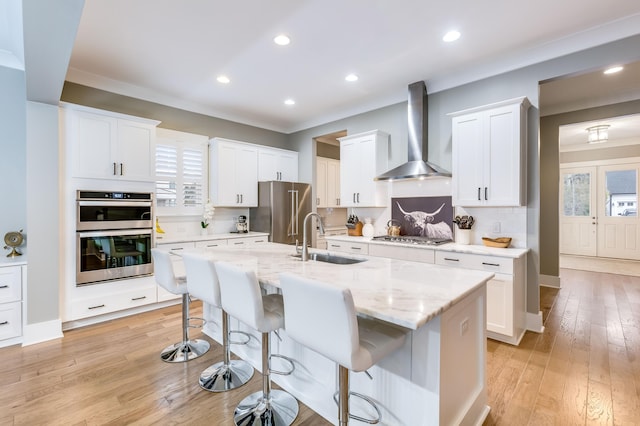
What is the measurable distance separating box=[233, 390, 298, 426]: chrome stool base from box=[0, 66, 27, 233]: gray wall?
3202 millimetres

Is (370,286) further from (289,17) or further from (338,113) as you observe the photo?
(338,113)

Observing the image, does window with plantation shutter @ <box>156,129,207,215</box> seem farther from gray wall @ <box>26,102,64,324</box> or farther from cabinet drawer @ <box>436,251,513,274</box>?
cabinet drawer @ <box>436,251,513,274</box>

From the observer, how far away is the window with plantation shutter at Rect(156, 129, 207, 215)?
14.1 feet

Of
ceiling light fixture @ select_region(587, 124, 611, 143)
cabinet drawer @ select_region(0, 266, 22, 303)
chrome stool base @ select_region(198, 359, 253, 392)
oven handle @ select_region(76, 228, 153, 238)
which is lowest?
chrome stool base @ select_region(198, 359, 253, 392)

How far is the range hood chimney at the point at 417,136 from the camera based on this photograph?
3.84m

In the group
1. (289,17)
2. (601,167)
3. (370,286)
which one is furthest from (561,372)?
(601,167)

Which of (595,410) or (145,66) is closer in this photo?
(595,410)

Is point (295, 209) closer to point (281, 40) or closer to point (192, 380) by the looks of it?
point (281, 40)

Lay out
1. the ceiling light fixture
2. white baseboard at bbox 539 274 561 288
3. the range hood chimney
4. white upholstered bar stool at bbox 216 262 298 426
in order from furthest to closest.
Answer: the ceiling light fixture, white baseboard at bbox 539 274 561 288, the range hood chimney, white upholstered bar stool at bbox 216 262 298 426

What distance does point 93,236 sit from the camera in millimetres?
3328

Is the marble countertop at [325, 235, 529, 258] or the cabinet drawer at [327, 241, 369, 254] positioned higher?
the marble countertop at [325, 235, 529, 258]

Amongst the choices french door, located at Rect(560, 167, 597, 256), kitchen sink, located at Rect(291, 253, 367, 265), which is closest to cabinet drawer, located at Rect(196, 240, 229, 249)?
kitchen sink, located at Rect(291, 253, 367, 265)

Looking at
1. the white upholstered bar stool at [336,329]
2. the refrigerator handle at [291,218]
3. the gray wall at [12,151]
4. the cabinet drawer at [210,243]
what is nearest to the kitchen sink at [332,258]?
the white upholstered bar stool at [336,329]

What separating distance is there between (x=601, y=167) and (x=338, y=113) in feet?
22.3
